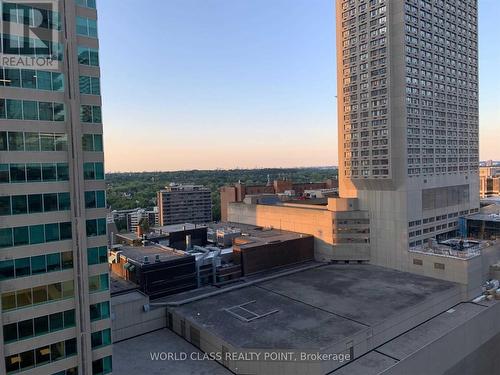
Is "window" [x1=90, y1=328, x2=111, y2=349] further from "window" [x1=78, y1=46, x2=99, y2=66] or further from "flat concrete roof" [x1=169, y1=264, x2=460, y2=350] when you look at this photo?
"window" [x1=78, y1=46, x2=99, y2=66]

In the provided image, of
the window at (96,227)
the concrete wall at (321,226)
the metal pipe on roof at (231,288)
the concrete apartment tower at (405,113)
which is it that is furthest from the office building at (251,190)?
the window at (96,227)

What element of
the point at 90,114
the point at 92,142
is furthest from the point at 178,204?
the point at 90,114

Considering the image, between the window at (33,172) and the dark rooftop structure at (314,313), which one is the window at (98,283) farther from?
the dark rooftop structure at (314,313)

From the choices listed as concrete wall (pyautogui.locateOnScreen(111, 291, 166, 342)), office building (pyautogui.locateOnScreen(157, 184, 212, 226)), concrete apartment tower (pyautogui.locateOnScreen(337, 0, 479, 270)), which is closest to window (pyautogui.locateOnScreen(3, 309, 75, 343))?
concrete wall (pyautogui.locateOnScreen(111, 291, 166, 342))

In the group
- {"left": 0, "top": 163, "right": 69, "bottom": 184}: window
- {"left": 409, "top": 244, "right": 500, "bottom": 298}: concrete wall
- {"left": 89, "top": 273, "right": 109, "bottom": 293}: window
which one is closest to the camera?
{"left": 0, "top": 163, "right": 69, "bottom": 184}: window

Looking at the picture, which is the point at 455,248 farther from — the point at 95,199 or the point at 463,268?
the point at 95,199
